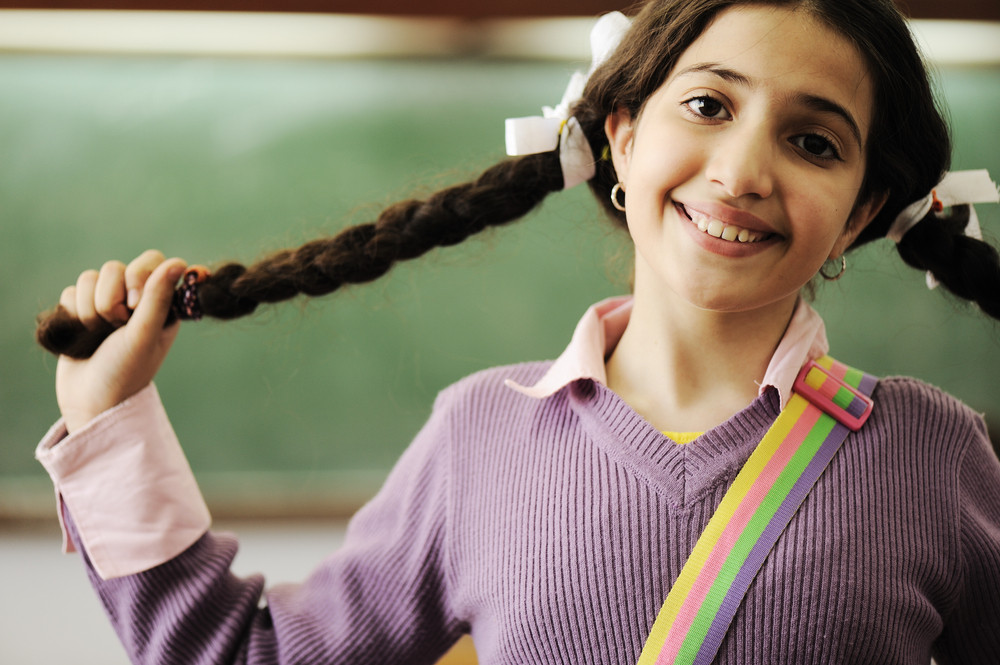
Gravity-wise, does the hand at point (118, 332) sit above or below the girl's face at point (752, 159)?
below

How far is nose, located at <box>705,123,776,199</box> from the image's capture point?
65 cm

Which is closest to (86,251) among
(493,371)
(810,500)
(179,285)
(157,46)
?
(157,46)

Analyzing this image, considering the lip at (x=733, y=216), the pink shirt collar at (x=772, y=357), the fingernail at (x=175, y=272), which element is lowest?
the pink shirt collar at (x=772, y=357)

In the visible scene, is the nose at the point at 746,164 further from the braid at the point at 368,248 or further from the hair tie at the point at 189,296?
Result: the hair tie at the point at 189,296

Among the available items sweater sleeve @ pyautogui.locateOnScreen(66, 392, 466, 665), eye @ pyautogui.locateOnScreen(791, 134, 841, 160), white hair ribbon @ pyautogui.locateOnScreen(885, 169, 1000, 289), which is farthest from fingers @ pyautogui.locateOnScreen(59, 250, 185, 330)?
white hair ribbon @ pyautogui.locateOnScreen(885, 169, 1000, 289)

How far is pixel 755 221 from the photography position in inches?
26.5

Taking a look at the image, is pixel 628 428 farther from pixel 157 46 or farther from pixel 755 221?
pixel 157 46

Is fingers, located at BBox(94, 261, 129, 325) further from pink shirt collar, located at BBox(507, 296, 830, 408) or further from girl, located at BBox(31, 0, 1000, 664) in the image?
pink shirt collar, located at BBox(507, 296, 830, 408)

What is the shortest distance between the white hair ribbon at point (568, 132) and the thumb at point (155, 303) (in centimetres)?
35

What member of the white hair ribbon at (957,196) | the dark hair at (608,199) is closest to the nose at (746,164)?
the dark hair at (608,199)

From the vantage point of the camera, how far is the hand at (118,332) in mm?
790

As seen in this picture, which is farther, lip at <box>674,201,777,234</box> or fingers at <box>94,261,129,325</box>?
fingers at <box>94,261,129,325</box>

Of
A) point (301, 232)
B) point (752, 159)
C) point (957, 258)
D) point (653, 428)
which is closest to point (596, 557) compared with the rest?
point (653, 428)

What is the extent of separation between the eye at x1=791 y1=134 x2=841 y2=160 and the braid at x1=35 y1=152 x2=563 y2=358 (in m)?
0.24
